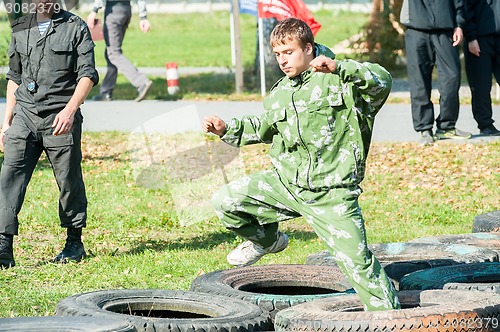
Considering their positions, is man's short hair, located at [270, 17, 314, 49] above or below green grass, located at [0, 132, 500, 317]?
above

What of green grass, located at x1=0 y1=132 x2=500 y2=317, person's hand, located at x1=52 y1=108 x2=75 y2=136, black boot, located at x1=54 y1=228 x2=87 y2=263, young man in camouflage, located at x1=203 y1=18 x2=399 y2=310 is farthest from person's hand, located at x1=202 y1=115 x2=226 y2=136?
black boot, located at x1=54 y1=228 x2=87 y2=263

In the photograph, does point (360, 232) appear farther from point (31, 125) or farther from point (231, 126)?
point (31, 125)

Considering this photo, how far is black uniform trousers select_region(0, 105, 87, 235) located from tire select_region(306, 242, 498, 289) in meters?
1.90

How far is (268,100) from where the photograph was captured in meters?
5.83

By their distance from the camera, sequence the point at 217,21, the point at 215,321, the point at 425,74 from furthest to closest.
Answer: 1. the point at 217,21
2. the point at 425,74
3. the point at 215,321

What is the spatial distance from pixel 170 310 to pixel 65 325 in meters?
1.09

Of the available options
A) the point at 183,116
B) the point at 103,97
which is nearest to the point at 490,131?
the point at 183,116

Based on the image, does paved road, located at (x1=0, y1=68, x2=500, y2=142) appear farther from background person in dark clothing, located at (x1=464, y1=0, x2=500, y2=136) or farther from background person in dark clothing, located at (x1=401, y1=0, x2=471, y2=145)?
background person in dark clothing, located at (x1=401, y1=0, x2=471, y2=145)

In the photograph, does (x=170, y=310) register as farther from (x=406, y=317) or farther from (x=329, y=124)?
(x=406, y=317)

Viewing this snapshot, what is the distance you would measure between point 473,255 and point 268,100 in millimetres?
1952

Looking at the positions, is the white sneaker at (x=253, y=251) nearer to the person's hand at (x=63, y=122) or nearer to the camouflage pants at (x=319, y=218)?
the camouflage pants at (x=319, y=218)

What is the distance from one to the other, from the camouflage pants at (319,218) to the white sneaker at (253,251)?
71mm

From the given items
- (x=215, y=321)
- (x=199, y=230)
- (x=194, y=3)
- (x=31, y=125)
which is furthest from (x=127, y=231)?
(x=194, y=3)

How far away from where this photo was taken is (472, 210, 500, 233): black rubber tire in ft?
26.8
